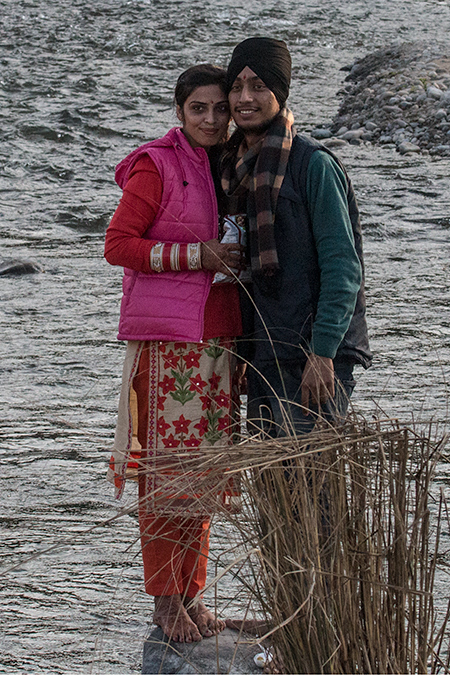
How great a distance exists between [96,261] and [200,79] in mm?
5325

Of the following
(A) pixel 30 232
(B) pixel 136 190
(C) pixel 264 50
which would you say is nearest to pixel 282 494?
(B) pixel 136 190

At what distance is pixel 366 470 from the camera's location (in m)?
1.81

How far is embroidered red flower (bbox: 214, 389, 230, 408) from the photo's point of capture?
2445mm

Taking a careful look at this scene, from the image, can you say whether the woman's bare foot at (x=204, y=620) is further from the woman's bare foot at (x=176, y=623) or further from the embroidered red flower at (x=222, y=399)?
the embroidered red flower at (x=222, y=399)

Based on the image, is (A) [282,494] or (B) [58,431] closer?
(A) [282,494]

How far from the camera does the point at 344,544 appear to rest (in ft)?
5.96

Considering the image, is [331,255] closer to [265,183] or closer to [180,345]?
[265,183]

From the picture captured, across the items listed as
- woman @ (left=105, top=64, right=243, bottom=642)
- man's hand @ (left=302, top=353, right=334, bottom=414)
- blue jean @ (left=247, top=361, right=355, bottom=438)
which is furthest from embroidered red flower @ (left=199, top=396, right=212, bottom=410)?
man's hand @ (left=302, top=353, right=334, bottom=414)

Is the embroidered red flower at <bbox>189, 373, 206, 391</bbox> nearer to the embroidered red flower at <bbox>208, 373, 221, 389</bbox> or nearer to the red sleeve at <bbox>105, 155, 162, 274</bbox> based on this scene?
the embroidered red flower at <bbox>208, 373, 221, 389</bbox>

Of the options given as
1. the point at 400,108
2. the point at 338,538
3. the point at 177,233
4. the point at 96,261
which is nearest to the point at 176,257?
the point at 177,233

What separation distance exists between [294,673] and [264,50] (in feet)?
4.80

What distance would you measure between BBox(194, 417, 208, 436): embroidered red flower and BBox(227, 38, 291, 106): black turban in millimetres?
848

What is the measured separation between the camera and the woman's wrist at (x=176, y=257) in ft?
7.57

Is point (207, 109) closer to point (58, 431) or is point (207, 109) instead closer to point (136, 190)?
point (136, 190)
